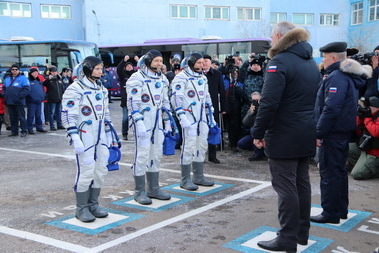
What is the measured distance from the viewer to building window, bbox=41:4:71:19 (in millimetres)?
33844

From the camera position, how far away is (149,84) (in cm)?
595

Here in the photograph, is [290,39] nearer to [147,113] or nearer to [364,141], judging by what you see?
[147,113]

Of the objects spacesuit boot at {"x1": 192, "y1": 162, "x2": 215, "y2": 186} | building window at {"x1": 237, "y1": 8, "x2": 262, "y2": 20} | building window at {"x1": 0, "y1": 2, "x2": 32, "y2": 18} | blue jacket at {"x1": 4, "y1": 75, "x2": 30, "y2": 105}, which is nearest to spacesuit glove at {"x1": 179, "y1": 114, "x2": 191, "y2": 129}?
spacesuit boot at {"x1": 192, "y1": 162, "x2": 215, "y2": 186}

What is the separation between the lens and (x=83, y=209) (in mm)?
5281

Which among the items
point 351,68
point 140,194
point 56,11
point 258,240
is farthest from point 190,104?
point 56,11

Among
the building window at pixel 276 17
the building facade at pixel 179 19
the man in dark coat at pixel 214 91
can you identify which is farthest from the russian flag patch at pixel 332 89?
the building window at pixel 276 17

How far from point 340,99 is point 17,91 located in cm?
1002

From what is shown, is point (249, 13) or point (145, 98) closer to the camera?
point (145, 98)

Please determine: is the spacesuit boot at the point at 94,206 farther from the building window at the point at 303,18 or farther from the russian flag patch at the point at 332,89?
the building window at the point at 303,18

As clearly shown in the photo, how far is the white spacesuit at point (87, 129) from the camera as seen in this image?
16.6 ft

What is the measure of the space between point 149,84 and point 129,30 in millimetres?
30117

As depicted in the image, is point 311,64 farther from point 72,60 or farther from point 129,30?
point 129,30

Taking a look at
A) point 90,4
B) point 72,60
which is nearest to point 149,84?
point 72,60

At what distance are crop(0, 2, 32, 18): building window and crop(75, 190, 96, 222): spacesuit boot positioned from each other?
3103cm
